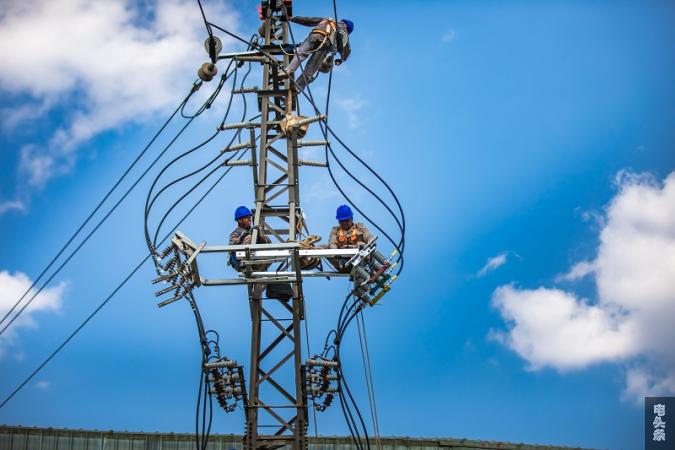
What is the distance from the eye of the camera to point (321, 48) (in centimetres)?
2053

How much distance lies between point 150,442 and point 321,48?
19.4m

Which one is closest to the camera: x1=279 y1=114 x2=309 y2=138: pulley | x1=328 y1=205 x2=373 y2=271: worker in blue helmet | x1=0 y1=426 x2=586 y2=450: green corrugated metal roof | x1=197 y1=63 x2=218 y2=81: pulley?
x1=328 y1=205 x2=373 y2=271: worker in blue helmet

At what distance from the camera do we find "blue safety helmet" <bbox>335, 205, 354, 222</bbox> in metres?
19.6

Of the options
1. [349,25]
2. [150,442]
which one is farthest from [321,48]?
[150,442]

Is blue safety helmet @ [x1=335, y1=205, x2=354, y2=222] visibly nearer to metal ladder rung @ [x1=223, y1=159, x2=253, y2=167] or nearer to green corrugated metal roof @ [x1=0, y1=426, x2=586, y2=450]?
metal ladder rung @ [x1=223, y1=159, x2=253, y2=167]

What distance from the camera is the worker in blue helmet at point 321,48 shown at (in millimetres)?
20500

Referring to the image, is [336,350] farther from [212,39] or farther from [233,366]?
[212,39]

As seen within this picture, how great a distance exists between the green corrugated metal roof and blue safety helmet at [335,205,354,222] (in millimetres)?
16064

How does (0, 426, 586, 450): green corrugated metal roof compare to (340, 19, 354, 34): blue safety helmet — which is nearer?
(340, 19, 354, 34): blue safety helmet

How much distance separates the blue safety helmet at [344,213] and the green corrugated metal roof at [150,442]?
16.1m

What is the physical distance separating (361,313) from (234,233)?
9.66 ft

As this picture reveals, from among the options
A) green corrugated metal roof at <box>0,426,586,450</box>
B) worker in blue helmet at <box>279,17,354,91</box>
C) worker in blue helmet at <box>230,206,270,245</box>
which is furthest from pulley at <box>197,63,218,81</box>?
green corrugated metal roof at <box>0,426,586,450</box>

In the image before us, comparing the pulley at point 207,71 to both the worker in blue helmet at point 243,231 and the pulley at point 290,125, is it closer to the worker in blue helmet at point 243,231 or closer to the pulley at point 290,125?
the pulley at point 290,125

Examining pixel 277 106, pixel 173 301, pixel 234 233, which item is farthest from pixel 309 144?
pixel 173 301
